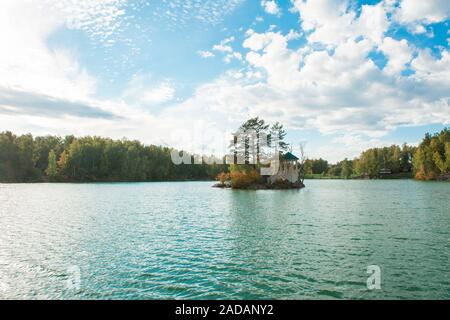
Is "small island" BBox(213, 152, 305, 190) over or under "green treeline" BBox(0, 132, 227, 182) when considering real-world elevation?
under

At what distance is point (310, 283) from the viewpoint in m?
10.5

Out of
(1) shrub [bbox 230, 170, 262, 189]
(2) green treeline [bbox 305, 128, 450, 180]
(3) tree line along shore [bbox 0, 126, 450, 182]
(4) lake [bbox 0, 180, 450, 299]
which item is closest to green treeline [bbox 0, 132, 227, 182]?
(3) tree line along shore [bbox 0, 126, 450, 182]

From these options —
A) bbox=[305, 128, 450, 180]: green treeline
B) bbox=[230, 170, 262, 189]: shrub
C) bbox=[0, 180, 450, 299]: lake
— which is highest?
bbox=[305, 128, 450, 180]: green treeline

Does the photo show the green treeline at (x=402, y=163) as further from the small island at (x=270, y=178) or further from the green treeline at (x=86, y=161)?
the green treeline at (x=86, y=161)

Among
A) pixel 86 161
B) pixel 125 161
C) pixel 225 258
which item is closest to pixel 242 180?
pixel 225 258

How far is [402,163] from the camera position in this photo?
149 m

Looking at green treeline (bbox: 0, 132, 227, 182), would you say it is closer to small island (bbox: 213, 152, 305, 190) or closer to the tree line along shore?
the tree line along shore

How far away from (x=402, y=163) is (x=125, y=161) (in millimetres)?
127773

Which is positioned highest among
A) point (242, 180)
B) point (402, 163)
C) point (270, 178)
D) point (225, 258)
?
point (402, 163)

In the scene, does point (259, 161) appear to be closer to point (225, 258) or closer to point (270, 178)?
point (270, 178)

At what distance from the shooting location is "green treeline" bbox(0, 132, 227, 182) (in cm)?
9819

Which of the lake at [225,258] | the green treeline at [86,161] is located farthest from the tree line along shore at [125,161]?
the lake at [225,258]
